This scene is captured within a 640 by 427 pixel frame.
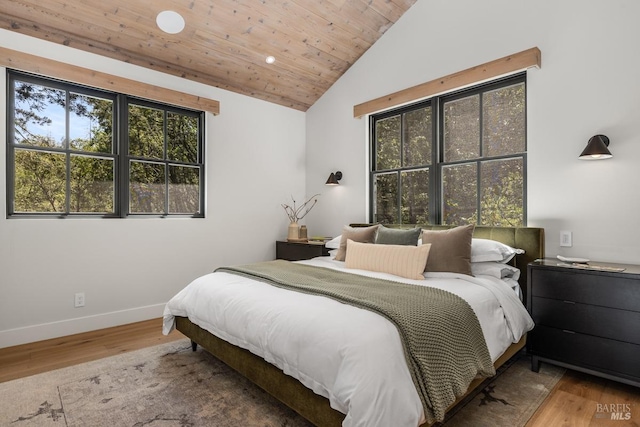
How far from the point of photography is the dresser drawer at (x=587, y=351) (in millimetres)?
2090

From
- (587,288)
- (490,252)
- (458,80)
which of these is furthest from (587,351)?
(458,80)

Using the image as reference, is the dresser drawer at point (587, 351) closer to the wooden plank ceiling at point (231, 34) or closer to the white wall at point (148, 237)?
the white wall at point (148, 237)

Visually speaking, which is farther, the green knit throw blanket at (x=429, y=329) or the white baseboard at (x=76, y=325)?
the white baseboard at (x=76, y=325)

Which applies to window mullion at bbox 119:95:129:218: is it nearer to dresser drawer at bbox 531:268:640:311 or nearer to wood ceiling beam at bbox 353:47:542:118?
wood ceiling beam at bbox 353:47:542:118

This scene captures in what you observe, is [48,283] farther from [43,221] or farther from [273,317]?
[273,317]

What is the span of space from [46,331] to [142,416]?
1.84 m

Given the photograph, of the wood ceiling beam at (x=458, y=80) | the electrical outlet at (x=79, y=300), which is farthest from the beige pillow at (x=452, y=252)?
the electrical outlet at (x=79, y=300)

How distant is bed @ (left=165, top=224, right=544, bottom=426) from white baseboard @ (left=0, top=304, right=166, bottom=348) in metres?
1.01

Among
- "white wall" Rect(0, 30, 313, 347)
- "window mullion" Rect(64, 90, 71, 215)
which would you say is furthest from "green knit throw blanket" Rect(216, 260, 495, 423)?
"window mullion" Rect(64, 90, 71, 215)

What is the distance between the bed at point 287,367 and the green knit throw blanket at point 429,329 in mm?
121

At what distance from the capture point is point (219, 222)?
4168mm

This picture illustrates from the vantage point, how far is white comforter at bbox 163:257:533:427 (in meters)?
1.34

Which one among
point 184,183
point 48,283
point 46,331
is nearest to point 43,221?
point 48,283

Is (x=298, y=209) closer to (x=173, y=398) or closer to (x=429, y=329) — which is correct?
(x=173, y=398)
